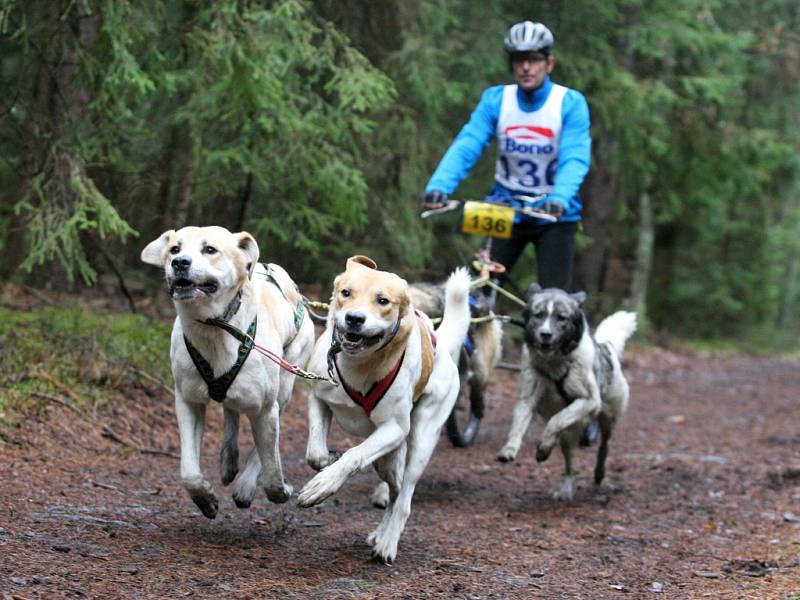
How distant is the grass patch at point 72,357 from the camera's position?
694cm

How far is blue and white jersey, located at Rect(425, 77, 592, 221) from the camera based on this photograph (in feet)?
23.7

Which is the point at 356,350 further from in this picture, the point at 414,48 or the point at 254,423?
the point at 414,48

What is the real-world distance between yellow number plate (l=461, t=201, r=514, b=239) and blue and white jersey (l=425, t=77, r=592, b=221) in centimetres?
26

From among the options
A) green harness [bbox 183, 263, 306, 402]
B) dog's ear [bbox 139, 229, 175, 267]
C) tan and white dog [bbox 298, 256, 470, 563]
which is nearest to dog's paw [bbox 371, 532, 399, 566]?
tan and white dog [bbox 298, 256, 470, 563]

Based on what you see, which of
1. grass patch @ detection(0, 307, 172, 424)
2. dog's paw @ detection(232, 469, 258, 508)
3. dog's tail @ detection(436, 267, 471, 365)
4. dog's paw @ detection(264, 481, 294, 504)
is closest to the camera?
dog's paw @ detection(264, 481, 294, 504)

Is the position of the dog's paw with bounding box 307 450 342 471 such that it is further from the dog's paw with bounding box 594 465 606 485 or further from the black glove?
the dog's paw with bounding box 594 465 606 485

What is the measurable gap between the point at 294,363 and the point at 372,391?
2.63ft

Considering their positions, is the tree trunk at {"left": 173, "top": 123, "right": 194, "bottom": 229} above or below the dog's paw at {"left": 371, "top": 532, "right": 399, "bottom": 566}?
above

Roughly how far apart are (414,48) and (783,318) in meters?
23.6

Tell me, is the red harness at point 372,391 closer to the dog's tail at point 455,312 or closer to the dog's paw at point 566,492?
the dog's tail at point 455,312

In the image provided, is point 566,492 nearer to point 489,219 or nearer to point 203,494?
point 489,219

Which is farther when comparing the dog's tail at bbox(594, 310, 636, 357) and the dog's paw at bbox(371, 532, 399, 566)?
the dog's tail at bbox(594, 310, 636, 357)

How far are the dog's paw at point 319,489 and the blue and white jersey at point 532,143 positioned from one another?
333cm

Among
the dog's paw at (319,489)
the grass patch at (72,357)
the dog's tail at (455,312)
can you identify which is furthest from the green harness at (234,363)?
the grass patch at (72,357)
